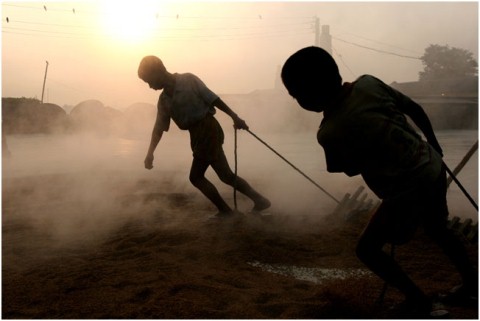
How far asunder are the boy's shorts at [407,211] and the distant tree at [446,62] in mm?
43452

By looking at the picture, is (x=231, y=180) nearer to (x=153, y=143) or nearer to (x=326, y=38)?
(x=153, y=143)

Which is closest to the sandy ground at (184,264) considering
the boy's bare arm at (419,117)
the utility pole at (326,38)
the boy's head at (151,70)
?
the boy's bare arm at (419,117)

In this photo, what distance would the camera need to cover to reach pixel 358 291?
3055 mm

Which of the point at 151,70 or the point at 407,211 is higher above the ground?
the point at 151,70

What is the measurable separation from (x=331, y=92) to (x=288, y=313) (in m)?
1.43

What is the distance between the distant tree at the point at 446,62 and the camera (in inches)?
1657

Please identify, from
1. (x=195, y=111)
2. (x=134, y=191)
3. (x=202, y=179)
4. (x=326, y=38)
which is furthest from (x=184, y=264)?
(x=326, y=38)

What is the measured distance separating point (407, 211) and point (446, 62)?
4640 cm

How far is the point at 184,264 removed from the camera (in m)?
3.69

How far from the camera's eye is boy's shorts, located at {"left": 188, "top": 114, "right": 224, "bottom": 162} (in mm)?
4840

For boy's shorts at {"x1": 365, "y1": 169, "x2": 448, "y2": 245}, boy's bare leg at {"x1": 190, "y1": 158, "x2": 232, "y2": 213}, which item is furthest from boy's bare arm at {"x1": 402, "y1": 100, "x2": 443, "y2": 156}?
boy's bare leg at {"x1": 190, "y1": 158, "x2": 232, "y2": 213}

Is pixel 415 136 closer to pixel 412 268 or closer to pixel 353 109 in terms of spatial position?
pixel 353 109

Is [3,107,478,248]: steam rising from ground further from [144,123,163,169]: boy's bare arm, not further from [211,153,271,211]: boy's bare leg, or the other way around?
[144,123,163,169]: boy's bare arm

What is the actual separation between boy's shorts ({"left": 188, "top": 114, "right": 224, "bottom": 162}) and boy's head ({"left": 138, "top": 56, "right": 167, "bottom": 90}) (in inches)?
25.8
